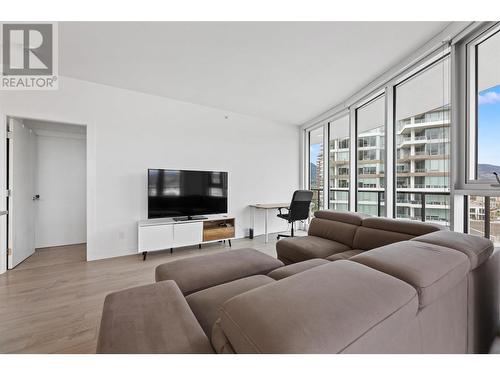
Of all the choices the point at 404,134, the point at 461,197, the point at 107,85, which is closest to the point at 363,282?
the point at 461,197

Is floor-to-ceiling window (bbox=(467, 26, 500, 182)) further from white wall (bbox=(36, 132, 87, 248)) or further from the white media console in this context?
white wall (bbox=(36, 132, 87, 248))

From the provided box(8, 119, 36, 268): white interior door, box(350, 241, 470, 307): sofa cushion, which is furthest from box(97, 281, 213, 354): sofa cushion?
box(8, 119, 36, 268): white interior door

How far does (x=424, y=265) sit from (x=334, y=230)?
1.67m

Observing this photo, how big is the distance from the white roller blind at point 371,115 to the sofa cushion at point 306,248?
204 cm

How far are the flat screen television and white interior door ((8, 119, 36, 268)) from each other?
1.63 m

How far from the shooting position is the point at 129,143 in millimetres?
3412

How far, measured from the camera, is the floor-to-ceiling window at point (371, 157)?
127 inches

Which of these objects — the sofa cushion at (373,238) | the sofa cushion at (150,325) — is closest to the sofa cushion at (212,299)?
the sofa cushion at (150,325)

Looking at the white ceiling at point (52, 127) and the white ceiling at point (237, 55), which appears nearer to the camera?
the white ceiling at point (237, 55)

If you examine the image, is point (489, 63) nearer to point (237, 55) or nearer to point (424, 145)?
point (424, 145)

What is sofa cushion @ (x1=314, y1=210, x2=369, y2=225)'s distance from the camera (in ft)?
7.93

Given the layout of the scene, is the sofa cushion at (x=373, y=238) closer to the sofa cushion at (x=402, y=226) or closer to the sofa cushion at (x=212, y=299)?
the sofa cushion at (x=402, y=226)

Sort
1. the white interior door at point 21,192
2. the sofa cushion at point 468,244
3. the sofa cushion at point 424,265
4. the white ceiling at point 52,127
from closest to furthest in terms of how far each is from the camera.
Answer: the sofa cushion at point 424,265 < the sofa cushion at point 468,244 < the white interior door at point 21,192 < the white ceiling at point 52,127

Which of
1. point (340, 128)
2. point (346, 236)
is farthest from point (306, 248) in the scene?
point (340, 128)
